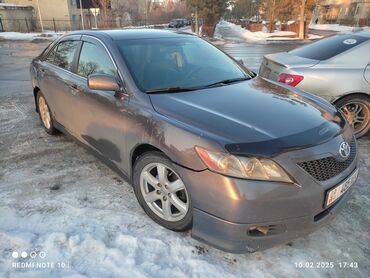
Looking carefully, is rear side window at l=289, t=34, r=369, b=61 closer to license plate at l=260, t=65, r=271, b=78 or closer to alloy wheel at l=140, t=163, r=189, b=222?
license plate at l=260, t=65, r=271, b=78

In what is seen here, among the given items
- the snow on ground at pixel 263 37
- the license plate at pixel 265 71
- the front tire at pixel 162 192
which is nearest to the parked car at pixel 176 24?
the snow on ground at pixel 263 37

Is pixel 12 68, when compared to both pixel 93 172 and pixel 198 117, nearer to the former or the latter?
pixel 93 172

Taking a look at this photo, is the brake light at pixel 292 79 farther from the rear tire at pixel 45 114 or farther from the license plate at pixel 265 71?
the rear tire at pixel 45 114

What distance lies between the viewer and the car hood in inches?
92.4

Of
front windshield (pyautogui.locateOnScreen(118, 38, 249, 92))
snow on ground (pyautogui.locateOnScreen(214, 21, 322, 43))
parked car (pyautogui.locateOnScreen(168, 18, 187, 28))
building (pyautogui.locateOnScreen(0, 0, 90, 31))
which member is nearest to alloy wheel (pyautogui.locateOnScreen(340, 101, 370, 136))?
front windshield (pyautogui.locateOnScreen(118, 38, 249, 92))

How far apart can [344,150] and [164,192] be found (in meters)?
1.48

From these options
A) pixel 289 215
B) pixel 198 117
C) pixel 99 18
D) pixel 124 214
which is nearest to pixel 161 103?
pixel 198 117

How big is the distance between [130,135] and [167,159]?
541 mm

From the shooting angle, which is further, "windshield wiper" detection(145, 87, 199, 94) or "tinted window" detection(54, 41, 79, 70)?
"tinted window" detection(54, 41, 79, 70)

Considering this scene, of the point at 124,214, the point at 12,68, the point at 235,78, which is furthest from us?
the point at 12,68

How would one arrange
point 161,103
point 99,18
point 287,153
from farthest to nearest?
point 99,18 → point 161,103 → point 287,153

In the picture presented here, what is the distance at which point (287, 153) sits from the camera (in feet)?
7.47

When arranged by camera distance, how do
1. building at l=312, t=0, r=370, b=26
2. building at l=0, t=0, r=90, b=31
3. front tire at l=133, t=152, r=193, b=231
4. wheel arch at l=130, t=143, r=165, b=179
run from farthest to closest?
building at l=312, t=0, r=370, b=26 < building at l=0, t=0, r=90, b=31 < wheel arch at l=130, t=143, r=165, b=179 < front tire at l=133, t=152, r=193, b=231

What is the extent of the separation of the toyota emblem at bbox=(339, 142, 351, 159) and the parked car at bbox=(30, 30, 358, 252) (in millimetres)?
18
